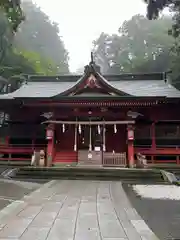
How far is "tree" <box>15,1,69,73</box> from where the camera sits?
225 ft

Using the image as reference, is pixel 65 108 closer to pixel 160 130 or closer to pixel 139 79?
pixel 160 130

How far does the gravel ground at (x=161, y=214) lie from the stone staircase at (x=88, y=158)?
288 inches

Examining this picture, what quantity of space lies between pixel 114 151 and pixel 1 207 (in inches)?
474

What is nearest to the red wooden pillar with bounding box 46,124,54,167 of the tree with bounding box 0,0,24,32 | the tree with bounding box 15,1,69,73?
the tree with bounding box 0,0,24,32

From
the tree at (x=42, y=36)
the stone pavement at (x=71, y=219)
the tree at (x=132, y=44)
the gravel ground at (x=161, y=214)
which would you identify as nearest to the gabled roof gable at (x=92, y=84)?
the gravel ground at (x=161, y=214)

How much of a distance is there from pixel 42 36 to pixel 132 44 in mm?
23364

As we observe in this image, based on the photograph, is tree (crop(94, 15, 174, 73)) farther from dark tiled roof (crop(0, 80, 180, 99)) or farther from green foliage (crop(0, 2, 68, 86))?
dark tiled roof (crop(0, 80, 180, 99))

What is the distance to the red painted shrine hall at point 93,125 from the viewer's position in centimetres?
1747

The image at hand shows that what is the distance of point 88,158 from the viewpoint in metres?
17.7

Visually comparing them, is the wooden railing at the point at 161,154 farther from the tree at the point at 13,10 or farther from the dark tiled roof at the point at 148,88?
the tree at the point at 13,10

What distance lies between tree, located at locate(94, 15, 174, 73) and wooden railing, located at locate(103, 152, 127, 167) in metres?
35.2

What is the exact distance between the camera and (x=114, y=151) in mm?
18719

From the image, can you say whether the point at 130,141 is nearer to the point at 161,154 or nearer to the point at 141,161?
the point at 141,161

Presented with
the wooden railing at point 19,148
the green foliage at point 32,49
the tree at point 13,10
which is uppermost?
the green foliage at point 32,49
